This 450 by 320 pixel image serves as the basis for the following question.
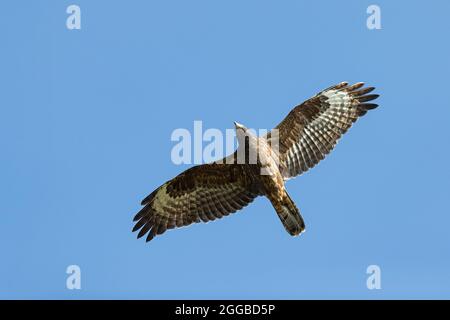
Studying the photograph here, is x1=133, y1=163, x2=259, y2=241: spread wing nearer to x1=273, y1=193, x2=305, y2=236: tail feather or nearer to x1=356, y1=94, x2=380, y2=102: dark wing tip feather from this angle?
x1=273, y1=193, x2=305, y2=236: tail feather

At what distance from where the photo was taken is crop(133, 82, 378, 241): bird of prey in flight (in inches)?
638

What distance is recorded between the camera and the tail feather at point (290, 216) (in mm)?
15383

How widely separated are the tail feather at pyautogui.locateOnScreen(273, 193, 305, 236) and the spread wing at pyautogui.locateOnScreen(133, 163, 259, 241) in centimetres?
90

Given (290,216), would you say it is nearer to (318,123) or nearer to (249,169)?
(249,169)

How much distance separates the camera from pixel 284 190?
15445 millimetres

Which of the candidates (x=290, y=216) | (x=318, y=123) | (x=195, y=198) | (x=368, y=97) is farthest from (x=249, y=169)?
(x=368, y=97)

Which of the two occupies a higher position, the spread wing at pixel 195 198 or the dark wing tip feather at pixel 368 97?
the dark wing tip feather at pixel 368 97

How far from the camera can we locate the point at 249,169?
15.8 meters

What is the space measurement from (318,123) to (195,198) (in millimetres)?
2934

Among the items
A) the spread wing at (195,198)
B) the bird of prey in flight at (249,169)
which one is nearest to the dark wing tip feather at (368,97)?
the bird of prey in flight at (249,169)

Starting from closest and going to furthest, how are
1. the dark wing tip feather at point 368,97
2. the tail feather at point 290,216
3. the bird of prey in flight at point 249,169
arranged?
the tail feather at point 290,216
the bird of prey in flight at point 249,169
the dark wing tip feather at point 368,97

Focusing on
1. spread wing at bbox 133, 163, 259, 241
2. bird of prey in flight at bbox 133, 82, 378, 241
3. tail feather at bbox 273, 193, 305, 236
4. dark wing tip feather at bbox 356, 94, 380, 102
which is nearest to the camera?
tail feather at bbox 273, 193, 305, 236

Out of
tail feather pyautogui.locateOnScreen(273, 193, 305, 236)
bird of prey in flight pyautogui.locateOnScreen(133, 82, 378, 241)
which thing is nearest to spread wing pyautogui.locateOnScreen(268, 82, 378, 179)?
bird of prey in flight pyautogui.locateOnScreen(133, 82, 378, 241)

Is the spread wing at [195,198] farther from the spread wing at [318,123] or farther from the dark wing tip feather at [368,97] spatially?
the dark wing tip feather at [368,97]
